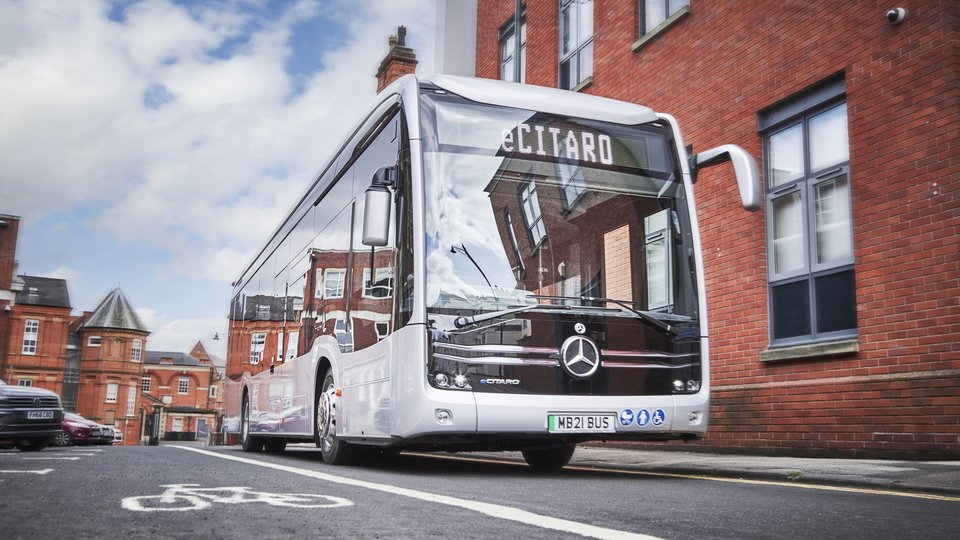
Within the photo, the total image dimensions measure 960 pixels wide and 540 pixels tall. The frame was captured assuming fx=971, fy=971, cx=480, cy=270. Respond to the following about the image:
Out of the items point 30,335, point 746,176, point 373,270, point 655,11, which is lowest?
point 373,270

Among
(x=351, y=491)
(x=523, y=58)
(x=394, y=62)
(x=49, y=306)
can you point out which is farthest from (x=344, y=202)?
(x=49, y=306)

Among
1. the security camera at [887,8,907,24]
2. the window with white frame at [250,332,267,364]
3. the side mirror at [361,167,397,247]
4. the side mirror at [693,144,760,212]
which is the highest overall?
the security camera at [887,8,907,24]

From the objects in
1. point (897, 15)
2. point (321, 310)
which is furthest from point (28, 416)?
point (897, 15)

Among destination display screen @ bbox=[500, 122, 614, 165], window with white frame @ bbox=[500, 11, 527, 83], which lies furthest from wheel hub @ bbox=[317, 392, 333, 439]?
window with white frame @ bbox=[500, 11, 527, 83]

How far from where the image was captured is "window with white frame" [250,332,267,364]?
43.5ft

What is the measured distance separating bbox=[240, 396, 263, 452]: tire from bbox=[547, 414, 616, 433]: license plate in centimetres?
830

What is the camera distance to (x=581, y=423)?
23.9ft

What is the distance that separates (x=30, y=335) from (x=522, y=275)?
6851 centimetres

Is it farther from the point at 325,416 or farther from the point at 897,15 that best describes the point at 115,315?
the point at 897,15

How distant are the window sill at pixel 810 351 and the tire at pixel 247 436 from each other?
7.73 metres

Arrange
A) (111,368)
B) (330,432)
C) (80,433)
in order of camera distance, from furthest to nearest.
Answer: (111,368) < (80,433) < (330,432)

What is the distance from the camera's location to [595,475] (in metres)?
8.03

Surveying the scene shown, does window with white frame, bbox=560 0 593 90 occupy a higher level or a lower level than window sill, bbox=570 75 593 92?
higher

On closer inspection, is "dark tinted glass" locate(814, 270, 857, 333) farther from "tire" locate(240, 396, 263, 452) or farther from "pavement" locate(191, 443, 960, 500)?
"tire" locate(240, 396, 263, 452)
